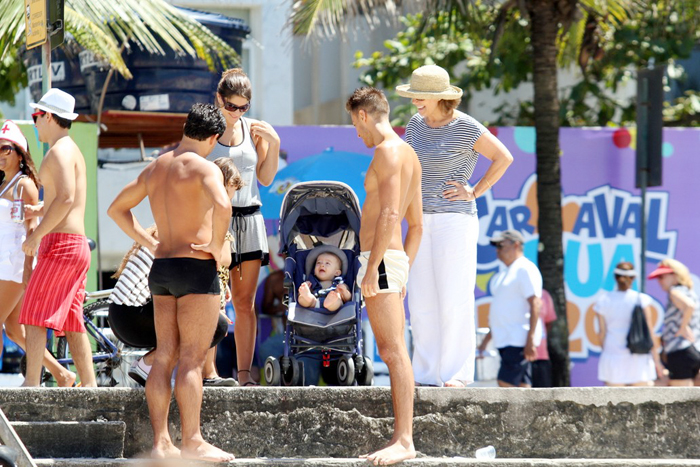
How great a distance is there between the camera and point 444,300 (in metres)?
6.76

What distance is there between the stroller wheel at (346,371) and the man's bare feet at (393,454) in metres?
1.15

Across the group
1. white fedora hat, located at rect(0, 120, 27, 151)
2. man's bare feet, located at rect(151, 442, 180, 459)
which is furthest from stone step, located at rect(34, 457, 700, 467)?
white fedora hat, located at rect(0, 120, 27, 151)

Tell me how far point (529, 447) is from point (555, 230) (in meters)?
5.15

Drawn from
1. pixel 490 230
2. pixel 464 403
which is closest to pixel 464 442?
pixel 464 403

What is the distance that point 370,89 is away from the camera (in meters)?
6.11

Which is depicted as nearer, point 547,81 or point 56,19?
point 56,19

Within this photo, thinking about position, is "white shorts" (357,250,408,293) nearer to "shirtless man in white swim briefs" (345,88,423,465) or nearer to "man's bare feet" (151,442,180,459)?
"shirtless man in white swim briefs" (345,88,423,465)

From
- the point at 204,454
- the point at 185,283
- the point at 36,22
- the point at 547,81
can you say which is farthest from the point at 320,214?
the point at 547,81

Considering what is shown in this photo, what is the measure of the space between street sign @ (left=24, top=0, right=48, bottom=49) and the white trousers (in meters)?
2.70

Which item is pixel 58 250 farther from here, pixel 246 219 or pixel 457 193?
pixel 457 193

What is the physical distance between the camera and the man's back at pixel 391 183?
5.83 meters

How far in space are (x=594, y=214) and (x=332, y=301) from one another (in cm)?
532

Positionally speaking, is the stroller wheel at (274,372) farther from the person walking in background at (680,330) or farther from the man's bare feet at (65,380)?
the person walking in background at (680,330)

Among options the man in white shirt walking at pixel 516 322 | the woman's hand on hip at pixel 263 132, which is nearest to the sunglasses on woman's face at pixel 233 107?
the woman's hand on hip at pixel 263 132
